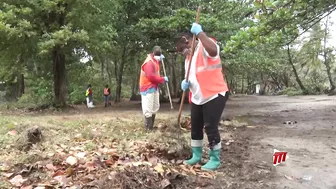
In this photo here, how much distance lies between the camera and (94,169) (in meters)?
4.09

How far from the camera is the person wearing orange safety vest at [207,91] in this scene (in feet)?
15.1

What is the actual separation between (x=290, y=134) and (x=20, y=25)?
1105 centimetres

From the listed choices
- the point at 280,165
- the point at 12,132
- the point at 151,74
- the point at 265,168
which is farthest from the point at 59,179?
the point at 151,74

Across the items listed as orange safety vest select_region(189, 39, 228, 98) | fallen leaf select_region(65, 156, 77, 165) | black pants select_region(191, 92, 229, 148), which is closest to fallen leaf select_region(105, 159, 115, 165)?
fallen leaf select_region(65, 156, 77, 165)

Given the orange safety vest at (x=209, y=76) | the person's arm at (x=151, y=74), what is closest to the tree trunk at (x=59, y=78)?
the person's arm at (x=151, y=74)

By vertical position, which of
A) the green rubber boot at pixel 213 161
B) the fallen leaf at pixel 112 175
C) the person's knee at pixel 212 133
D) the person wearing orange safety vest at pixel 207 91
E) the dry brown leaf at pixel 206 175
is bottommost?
the dry brown leaf at pixel 206 175

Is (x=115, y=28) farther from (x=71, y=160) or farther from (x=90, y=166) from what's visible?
(x=90, y=166)

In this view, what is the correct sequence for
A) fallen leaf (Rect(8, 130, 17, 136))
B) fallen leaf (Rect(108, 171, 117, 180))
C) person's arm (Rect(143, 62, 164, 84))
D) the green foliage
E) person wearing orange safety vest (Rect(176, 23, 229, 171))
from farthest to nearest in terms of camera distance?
1. the green foliage
2. person's arm (Rect(143, 62, 164, 84))
3. fallen leaf (Rect(8, 130, 17, 136))
4. person wearing orange safety vest (Rect(176, 23, 229, 171))
5. fallen leaf (Rect(108, 171, 117, 180))

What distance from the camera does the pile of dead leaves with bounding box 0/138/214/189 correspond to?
374 cm

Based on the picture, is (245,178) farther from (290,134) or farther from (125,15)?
(125,15)

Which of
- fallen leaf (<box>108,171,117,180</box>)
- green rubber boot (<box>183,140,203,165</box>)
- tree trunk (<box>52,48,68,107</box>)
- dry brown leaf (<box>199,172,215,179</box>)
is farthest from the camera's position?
tree trunk (<box>52,48,68,107</box>)

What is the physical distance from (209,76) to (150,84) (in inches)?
130

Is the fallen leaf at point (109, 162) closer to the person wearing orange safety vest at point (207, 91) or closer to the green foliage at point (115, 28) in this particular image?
the person wearing orange safety vest at point (207, 91)

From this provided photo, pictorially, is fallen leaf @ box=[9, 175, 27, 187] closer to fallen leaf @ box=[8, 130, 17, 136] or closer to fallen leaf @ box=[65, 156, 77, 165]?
Answer: fallen leaf @ box=[65, 156, 77, 165]
